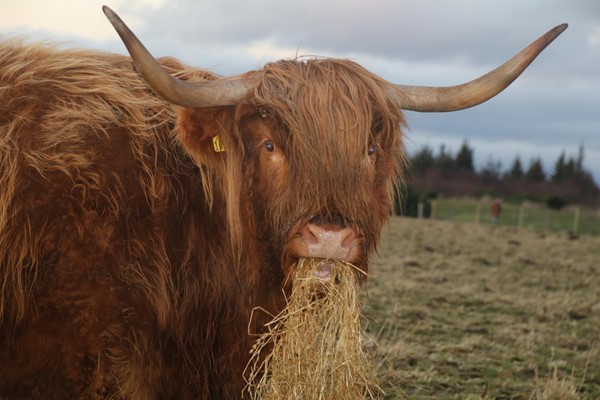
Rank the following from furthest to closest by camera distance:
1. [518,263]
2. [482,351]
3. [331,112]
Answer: [518,263]
[482,351]
[331,112]

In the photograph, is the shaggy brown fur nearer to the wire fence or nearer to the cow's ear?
the cow's ear

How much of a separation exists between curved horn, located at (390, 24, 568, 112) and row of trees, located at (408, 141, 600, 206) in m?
48.8

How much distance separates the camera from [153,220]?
3.44 metres

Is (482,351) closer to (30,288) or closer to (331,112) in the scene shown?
(331,112)

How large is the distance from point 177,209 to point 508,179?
65070 millimetres

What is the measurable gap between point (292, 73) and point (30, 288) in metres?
1.51

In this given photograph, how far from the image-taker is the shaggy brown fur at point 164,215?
3174 millimetres

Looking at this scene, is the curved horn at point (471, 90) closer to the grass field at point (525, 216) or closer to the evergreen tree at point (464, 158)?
the grass field at point (525, 216)

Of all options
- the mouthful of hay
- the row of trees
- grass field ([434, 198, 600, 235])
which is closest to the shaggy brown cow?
the mouthful of hay

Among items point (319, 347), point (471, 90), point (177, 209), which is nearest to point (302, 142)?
point (177, 209)

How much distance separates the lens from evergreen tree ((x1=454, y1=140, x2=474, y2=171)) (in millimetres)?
67812

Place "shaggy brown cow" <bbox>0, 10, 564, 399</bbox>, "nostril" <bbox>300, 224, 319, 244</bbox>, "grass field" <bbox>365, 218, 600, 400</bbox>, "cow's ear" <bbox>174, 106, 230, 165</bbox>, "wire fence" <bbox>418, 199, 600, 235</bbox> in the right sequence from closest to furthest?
"nostril" <bbox>300, 224, 319, 244</bbox> < "shaggy brown cow" <bbox>0, 10, 564, 399</bbox> < "cow's ear" <bbox>174, 106, 230, 165</bbox> < "grass field" <bbox>365, 218, 600, 400</bbox> < "wire fence" <bbox>418, 199, 600, 235</bbox>

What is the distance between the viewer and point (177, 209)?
3516 millimetres

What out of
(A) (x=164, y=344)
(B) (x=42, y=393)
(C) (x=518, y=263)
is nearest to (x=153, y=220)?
(A) (x=164, y=344)
